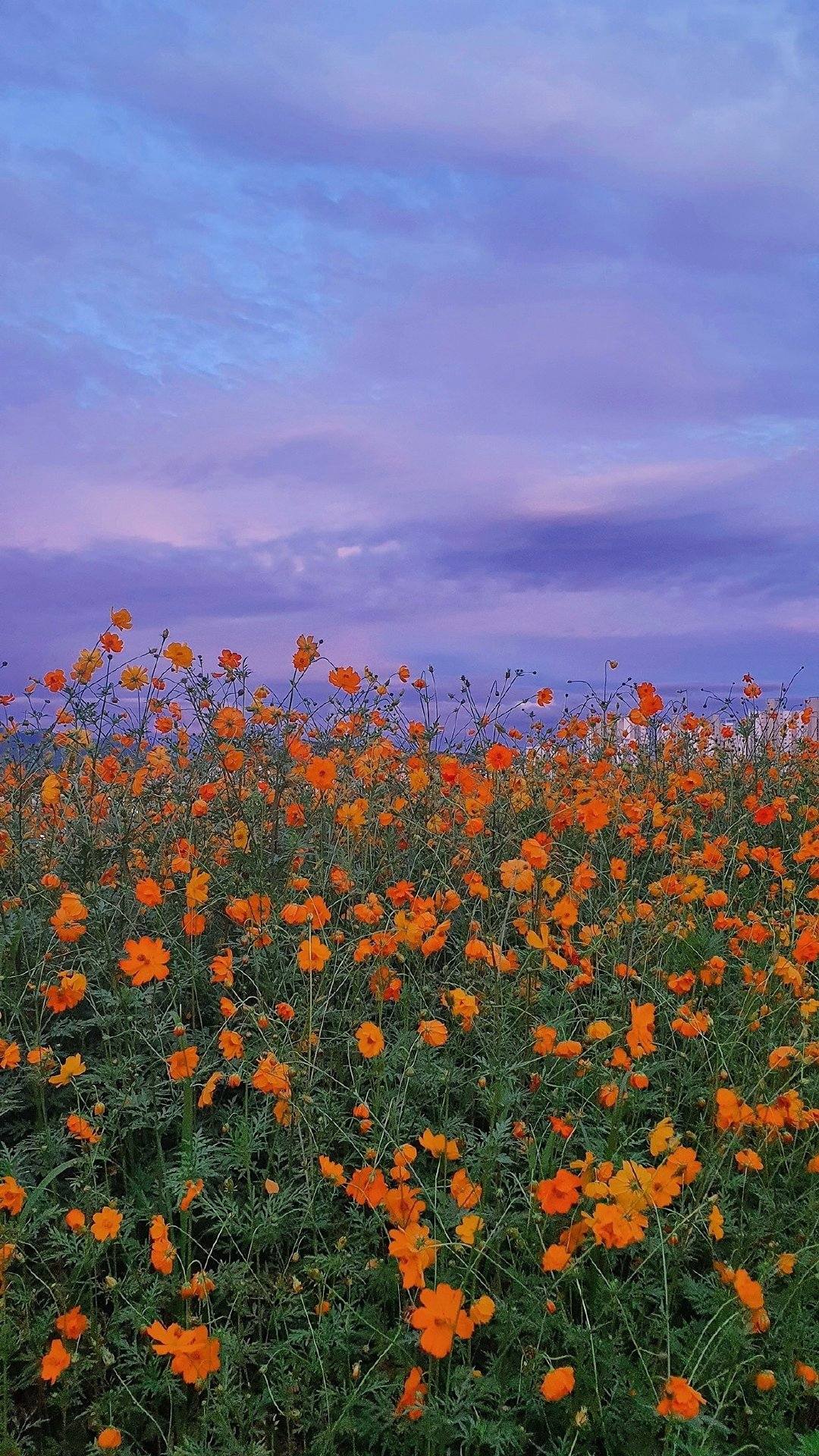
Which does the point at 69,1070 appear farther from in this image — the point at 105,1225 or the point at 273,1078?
the point at 273,1078

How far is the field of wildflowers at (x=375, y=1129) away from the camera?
2131 millimetres

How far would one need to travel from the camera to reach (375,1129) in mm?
2684

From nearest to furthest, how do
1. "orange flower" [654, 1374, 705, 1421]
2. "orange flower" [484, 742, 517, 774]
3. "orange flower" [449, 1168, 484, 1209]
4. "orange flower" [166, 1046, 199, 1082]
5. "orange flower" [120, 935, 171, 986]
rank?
1. "orange flower" [654, 1374, 705, 1421]
2. "orange flower" [449, 1168, 484, 1209]
3. "orange flower" [166, 1046, 199, 1082]
4. "orange flower" [120, 935, 171, 986]
5. "orange flower" [484, 742, 517, 774]

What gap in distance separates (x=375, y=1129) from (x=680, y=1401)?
1.02m

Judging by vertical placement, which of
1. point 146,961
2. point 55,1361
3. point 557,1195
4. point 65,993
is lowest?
point 55,1361

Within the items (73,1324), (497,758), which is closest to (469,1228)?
(73,1324)

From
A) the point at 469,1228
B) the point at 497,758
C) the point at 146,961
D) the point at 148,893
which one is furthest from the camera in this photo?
the point at 497,758

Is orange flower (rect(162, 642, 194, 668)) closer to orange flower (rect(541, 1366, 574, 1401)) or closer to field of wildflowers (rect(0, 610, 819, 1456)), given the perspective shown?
field of wildflowers (rect(0, 610, 819, 1456))

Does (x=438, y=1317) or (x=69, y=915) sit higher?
(x=69, y=915)

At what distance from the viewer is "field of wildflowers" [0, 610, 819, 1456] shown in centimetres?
213

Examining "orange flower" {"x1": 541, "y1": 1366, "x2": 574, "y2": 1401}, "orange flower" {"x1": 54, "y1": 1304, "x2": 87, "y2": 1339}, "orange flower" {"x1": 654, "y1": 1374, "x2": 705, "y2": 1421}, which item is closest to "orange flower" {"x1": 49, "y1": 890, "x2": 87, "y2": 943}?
"orange flower" {"x1": 54, "y1": 1304, "x2": 87, "y2": 1339}

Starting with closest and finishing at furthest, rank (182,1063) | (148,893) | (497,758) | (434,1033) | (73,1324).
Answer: (73,1324) → (434,1033) → (182,1063) → (148,893) → (497,758)

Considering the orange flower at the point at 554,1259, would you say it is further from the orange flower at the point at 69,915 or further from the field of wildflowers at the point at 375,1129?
the orange flower at the point at 69,915

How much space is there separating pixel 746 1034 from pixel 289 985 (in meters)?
1.47
